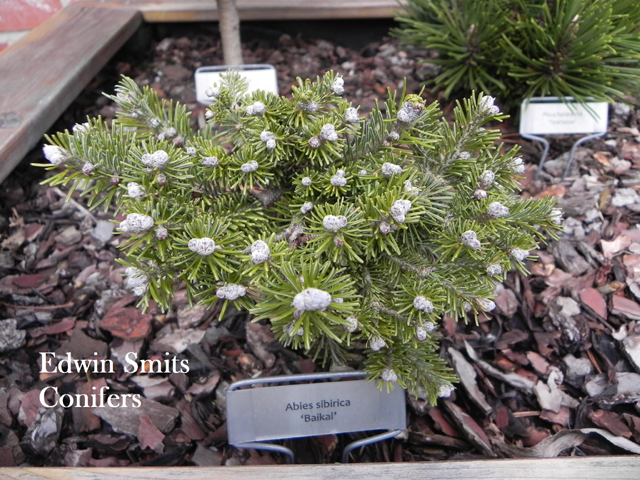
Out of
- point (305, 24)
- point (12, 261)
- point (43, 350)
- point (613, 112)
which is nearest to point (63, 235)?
point (12, 261)

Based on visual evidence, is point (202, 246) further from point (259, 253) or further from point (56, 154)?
point (56, 154)

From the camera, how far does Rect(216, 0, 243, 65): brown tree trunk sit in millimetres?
1681

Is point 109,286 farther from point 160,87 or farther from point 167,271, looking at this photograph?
point 160,87

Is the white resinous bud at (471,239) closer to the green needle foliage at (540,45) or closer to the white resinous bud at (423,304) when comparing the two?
the white resinous bud at (423,304)

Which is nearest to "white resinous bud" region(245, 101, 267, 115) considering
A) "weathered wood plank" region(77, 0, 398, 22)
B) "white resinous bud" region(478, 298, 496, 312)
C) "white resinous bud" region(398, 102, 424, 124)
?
"white resinous bud" region(398, 102, 424, 124)

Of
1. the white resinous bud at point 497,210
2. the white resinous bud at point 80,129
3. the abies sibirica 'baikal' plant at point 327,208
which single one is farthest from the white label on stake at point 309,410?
the white resinous bud at point 80,129

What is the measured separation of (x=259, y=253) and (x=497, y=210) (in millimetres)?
343

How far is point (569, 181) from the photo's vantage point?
157 centimetres

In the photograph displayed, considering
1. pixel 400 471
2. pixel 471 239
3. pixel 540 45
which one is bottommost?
pixel 400 471

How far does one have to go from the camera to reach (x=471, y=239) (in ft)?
2.15

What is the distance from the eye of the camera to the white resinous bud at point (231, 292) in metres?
0.64

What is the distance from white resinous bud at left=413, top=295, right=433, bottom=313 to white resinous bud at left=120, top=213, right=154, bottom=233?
1.24 ft

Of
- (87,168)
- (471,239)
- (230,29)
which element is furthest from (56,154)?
(230,29)

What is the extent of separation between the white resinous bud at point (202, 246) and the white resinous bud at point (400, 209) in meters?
0.24
